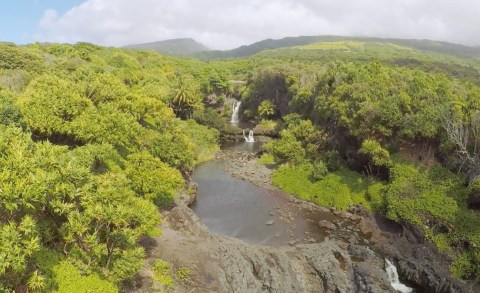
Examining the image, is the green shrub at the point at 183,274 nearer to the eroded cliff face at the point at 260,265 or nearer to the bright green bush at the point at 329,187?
the eroded cliff face at the point at 260,265

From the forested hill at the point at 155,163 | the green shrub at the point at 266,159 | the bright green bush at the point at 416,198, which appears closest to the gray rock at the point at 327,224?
the forested hill at the point at 155,163

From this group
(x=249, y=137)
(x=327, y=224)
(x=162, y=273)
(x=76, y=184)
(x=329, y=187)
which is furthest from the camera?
(x=249, y=137)

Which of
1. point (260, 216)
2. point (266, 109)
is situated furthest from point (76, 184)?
point (266, 109)

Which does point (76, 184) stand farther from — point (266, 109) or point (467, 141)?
point (266, 109)

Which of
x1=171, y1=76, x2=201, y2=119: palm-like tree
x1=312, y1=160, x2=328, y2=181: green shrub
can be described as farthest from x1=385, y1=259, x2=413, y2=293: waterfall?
x1=171, y1=76, x2=201, y2=119: palm-like tree

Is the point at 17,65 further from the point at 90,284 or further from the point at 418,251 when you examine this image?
the point at 418,251
